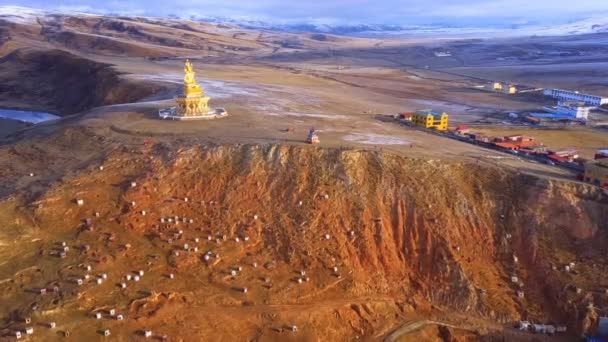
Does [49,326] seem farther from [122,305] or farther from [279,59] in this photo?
[279,59]

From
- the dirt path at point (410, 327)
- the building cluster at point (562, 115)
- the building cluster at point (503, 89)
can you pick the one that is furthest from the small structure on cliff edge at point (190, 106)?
the building cluster at point (503, 89)

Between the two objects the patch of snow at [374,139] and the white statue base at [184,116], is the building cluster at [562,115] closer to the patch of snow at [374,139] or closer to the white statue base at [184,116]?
the patch of snow at [374,139]

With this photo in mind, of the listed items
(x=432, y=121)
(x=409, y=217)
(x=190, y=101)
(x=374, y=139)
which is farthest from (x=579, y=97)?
(x=190, y=101)

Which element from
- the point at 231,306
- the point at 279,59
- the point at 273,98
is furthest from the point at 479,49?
the point at 231,306

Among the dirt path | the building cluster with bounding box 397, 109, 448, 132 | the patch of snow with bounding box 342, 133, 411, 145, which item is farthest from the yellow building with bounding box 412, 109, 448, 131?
the dirt path

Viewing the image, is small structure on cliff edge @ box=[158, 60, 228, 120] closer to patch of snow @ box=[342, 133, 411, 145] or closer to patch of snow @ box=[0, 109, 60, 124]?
patch of snow @ box=[342, 133, 411, 145]
